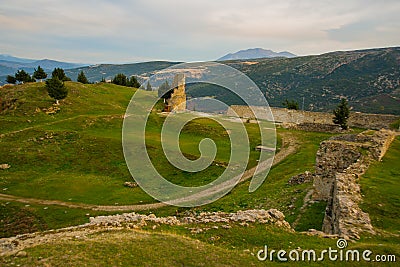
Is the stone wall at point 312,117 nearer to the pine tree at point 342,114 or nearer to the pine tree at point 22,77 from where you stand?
the pine tree at point 342,114

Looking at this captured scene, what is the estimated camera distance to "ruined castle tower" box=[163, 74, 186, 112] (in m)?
63.7

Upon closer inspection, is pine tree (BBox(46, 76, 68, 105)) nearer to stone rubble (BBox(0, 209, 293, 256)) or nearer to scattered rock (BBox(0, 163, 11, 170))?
scattered rock (BBox(0, 163, 11, 170))

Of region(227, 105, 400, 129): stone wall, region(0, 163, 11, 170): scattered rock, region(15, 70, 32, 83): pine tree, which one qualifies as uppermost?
region(15, 70, 32, 83): pine tree

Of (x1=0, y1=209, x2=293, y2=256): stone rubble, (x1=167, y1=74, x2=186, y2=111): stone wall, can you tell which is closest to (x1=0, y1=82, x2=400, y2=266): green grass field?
(x1=0, y1=209, x2=293, y2=256): stone rubble

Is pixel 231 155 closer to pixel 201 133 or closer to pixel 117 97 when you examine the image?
pixel 201 133

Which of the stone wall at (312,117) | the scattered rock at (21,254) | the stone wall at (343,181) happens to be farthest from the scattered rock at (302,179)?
the stone wall at (312,117)

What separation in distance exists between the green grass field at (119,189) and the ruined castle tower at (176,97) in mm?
9263

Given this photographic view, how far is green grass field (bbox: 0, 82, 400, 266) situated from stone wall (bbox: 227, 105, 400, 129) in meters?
12.6

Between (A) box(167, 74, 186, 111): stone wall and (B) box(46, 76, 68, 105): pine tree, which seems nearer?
(B) box(46, 76, 68, 105): pine tree

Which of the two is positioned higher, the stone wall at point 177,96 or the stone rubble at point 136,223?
the stone wall at point 177,96

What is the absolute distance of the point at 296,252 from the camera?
10.9m

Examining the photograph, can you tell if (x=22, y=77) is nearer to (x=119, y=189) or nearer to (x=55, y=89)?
(x=55, y=89)

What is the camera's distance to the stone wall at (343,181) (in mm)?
13273

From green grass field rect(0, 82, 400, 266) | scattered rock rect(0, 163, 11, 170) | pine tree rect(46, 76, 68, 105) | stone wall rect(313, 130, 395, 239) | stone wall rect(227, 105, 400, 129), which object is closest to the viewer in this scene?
green grass field rect(0, 82, 400, 266)
